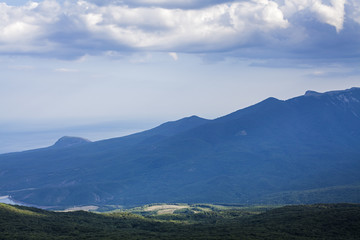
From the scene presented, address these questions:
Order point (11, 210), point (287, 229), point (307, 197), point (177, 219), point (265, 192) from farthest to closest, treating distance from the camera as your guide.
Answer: point (265, 192) → point (307, 197) → point (177, 219) → point (11, 210) → point (287, 229)

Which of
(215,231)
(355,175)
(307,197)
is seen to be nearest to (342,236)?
(215,231)

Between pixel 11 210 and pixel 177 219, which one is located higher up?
pixel 11 210

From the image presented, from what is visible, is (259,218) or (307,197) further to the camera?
(307,197)

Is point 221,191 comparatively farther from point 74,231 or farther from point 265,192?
point 74,231

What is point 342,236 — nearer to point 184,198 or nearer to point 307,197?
point 307,197

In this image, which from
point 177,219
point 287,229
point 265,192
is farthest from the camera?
point 265,192

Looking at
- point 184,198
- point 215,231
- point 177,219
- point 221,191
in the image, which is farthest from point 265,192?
point 215,231
